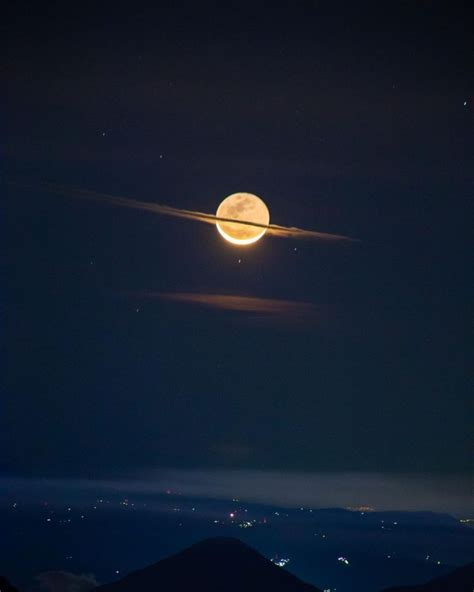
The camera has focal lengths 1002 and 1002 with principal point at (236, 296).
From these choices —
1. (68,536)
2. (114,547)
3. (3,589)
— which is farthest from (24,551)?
(3,589)

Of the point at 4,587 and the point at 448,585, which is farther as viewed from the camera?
the point at 448,585

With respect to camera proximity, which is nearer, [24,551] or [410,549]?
[24,551]

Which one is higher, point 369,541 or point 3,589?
point 369,541

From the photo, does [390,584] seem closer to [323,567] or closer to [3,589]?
[323,567]

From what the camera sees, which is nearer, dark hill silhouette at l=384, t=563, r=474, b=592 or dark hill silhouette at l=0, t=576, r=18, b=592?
dark hill silhouette at l=0, t=576, r=18, b=592

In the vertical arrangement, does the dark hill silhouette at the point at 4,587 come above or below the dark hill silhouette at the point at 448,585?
below

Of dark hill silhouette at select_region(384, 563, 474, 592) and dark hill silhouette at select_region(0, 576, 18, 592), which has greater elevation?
dark hill silhouette at select_region(384, 563, 474, 592)

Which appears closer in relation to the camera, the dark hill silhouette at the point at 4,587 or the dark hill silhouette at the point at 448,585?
the dark hill silhouette at the point at 4,587

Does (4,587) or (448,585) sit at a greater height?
(448,585)
